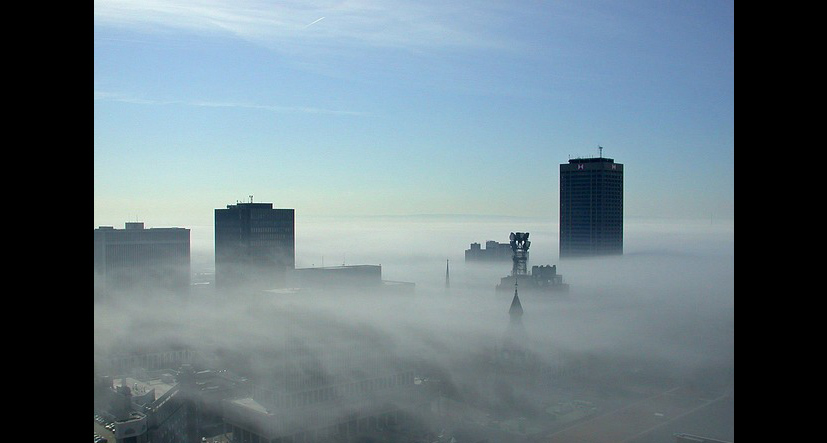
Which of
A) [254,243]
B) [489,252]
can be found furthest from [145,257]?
[489,252]

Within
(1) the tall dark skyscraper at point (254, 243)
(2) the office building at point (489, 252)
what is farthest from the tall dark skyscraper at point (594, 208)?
(1) the tall dark skyscraper at point (254, 243)

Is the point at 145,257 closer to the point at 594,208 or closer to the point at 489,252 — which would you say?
the point at 489,252

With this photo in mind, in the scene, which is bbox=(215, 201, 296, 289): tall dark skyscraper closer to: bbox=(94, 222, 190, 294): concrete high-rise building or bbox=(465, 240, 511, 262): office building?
bbox=(94, 222, 190, 294): concrete high-rise building

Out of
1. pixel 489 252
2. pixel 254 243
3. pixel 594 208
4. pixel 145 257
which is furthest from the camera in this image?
pixel 594 208

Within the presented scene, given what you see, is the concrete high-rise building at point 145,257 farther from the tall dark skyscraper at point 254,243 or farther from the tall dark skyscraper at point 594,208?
the tall dark skyscraper at point 594,208

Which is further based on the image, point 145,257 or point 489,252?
point 489,252
